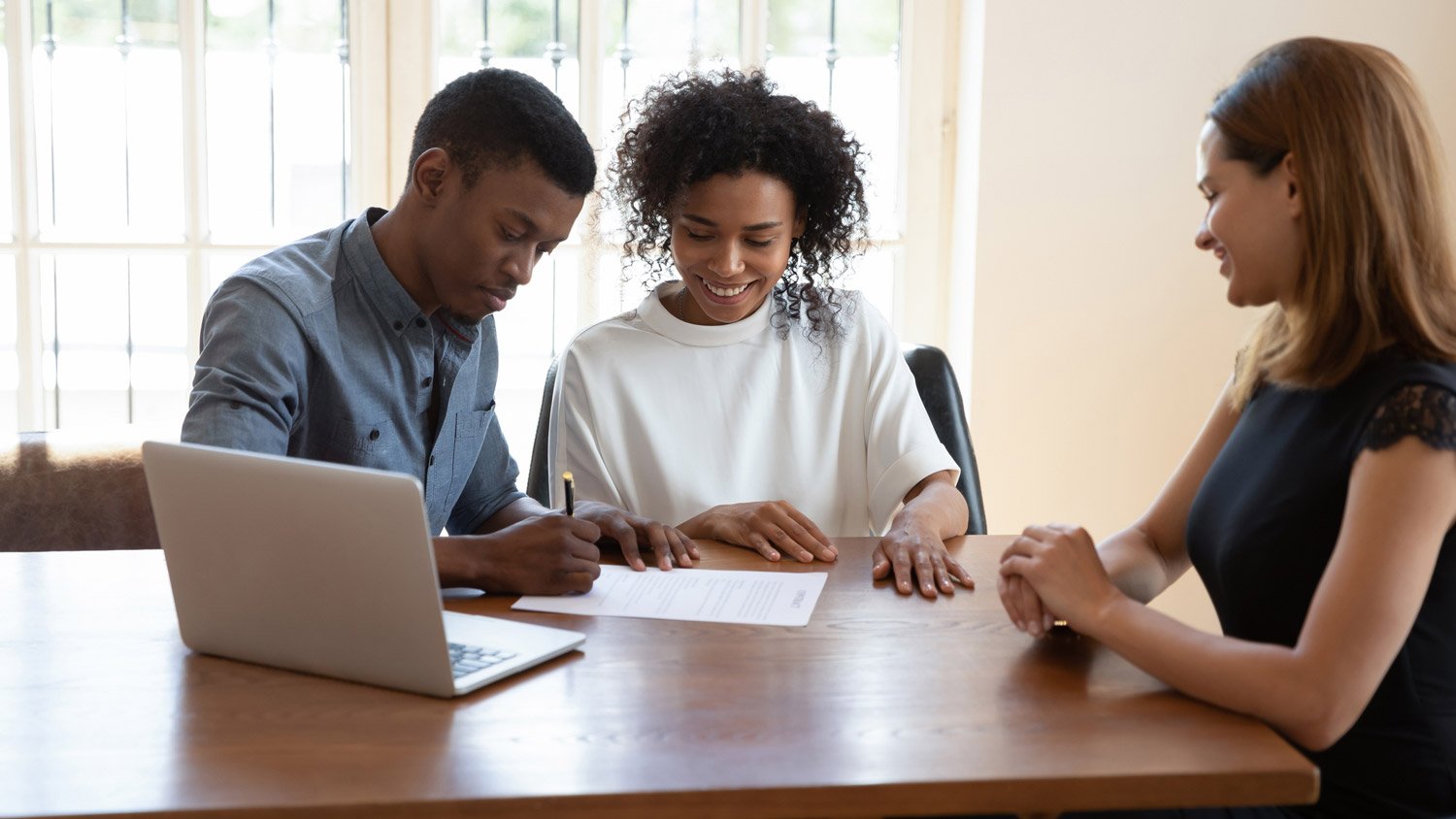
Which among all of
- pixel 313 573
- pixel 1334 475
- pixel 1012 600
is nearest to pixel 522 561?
pixel 313 573

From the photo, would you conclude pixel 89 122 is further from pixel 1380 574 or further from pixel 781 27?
pixel 1380 574

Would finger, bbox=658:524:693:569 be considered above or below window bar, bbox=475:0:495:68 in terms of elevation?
below

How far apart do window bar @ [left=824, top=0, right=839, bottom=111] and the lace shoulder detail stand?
7.14 ft

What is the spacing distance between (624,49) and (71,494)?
5.63 feet

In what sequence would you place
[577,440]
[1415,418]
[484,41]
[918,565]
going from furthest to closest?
[484,41]
[577,440]
[918,565]
[1415,418]

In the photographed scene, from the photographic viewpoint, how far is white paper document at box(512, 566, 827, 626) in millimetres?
1472

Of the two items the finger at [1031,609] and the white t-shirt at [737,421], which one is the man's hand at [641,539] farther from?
the finger at [1031,609]

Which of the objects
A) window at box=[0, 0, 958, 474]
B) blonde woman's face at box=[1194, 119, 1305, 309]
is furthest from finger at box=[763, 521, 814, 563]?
window at box=[0, 0, 958, 474]

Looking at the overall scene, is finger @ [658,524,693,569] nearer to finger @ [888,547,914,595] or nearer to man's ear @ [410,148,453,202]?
finger @ [888,547,914,595]

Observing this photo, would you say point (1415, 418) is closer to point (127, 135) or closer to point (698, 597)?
point (698, 597)

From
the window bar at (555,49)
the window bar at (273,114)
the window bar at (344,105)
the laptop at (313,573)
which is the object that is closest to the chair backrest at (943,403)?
the laptop at (313,573)

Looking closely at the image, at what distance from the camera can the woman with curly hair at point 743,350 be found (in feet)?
7.00

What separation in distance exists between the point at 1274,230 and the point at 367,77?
2375 mm

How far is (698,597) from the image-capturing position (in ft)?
5.08
